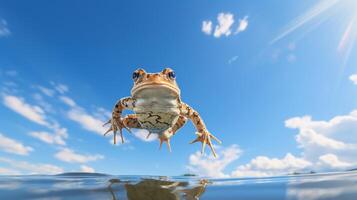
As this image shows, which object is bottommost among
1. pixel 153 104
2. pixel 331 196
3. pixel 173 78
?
pixel 331 196

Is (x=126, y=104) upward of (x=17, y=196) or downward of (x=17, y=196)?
upward

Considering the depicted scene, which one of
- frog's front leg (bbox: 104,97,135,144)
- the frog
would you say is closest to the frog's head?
the frog

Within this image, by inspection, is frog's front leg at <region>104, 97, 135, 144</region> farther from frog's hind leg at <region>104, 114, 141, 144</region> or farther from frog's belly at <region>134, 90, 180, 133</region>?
frog's belly at <region>134, 90, 180, 133</region>

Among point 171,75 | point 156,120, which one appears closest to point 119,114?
point 156,120

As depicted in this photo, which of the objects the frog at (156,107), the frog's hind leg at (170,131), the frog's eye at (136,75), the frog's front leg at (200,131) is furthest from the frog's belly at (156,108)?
the frog's hind leg at (170,131)

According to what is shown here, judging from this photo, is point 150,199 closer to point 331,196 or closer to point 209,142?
point 331,196

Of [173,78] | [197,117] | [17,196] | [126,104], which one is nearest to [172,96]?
[173,78]

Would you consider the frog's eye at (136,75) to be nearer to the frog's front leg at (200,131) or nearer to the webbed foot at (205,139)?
the frog's front leg at (200,131)
